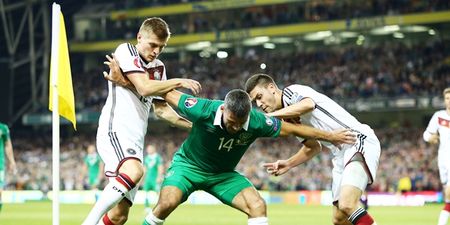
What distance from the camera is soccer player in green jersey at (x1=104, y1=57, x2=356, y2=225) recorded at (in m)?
8.93

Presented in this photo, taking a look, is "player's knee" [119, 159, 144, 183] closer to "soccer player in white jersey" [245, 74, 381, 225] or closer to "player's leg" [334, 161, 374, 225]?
"soccer player in white jersey" [245, 74, 381, 225]

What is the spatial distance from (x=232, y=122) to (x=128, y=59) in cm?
148

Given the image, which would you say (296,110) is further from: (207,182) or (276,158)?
(276,158)

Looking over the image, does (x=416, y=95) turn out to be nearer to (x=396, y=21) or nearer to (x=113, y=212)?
(x=396, y=21)

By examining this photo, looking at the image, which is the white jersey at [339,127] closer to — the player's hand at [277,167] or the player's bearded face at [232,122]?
the player's hand at [277,167]

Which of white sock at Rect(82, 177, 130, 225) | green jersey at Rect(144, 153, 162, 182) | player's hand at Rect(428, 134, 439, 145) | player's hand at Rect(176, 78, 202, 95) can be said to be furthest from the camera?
green jersey at Rect(144, 153, 162, 182)

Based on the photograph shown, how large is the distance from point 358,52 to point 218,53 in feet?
38.3

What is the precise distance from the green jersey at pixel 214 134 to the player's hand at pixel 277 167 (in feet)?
2.07

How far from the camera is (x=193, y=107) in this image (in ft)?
29.2

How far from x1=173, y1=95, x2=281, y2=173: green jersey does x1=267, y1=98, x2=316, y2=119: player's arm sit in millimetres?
324

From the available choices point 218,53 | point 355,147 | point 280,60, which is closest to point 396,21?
point 280,60

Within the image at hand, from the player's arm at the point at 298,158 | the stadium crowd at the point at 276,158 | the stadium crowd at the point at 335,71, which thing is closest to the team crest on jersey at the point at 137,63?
the player's arm at the point at 298,158

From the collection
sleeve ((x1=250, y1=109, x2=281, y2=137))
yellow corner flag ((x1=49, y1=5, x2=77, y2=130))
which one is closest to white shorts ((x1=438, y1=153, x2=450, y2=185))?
sleeve ((x1=250, y1=109, x2=281, y2=137))

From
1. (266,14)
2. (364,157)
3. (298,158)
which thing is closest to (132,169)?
(298,158)
